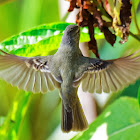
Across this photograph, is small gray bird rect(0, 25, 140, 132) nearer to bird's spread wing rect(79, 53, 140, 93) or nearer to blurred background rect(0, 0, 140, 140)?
bird's spread wing rect(79, 53, 140, 93)

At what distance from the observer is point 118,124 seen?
1214mm

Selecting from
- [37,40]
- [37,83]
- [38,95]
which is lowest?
[38,95]

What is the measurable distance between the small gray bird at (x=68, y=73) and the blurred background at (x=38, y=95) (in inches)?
13.3

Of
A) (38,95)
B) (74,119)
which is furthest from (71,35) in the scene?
(38,95)

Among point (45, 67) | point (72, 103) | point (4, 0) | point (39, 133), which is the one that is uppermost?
point (4, 0)

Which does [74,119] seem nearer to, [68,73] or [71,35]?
[68,73]

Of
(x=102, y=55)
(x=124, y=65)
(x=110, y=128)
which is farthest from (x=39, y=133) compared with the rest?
(x=124, y=65)

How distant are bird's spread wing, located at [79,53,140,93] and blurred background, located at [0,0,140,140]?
0.39 meters

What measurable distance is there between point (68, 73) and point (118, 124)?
27 centimetres

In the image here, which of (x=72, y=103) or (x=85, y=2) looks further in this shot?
(x=72, y=103)

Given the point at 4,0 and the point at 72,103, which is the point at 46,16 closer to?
the point at 4,0

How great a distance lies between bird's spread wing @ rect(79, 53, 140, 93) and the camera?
3.29 ft

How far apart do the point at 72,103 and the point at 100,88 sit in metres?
0.12

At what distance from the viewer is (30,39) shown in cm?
112
